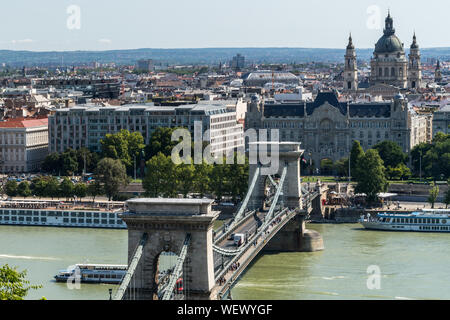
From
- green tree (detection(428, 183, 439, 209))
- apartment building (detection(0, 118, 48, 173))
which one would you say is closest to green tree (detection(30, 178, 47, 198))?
apartment building (detection(0, 118, 48, 173))

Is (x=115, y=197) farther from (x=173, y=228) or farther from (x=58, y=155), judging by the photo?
(x=173, y=228)

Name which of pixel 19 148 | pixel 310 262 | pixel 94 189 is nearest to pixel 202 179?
pixel 94 189

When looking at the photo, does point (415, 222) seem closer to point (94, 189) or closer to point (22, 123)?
point (94, 189)

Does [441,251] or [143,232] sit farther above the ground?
[143,232]

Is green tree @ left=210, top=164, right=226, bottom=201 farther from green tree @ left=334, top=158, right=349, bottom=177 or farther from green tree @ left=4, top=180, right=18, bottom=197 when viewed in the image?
green tree @ left=334, top=158, right=349, bottom=177
